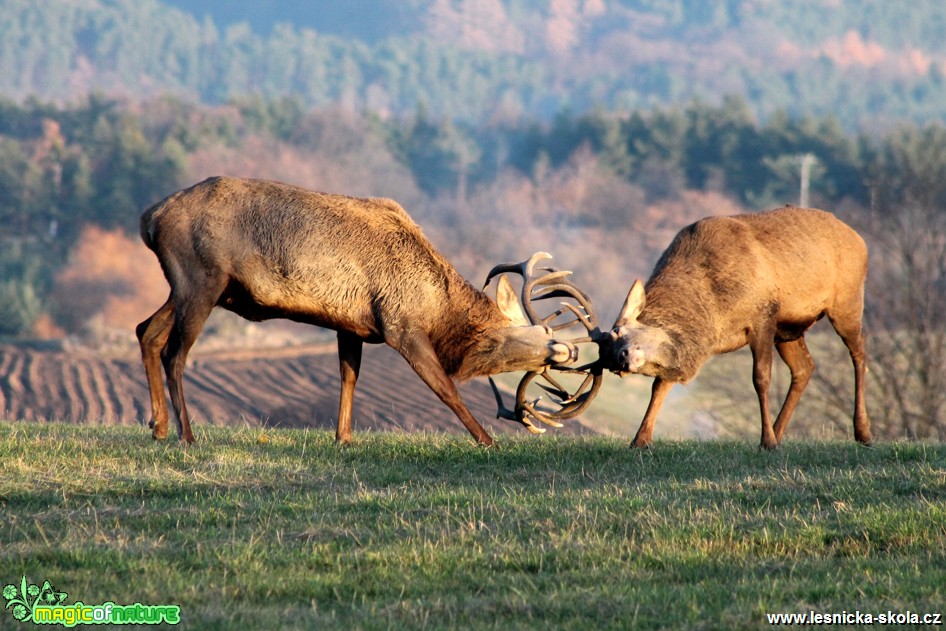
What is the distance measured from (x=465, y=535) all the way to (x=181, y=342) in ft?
14.7

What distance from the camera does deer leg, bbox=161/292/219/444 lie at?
35.8 feet

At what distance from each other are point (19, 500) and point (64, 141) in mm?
80905

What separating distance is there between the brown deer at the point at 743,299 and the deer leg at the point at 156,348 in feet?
13.1

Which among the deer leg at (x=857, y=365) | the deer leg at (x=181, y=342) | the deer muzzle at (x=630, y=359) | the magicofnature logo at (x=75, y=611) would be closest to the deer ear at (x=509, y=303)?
the deer muzzle at (x=630, y=359)

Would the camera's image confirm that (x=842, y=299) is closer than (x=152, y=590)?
No

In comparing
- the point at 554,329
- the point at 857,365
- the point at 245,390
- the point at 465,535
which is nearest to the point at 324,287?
the point at 554,329

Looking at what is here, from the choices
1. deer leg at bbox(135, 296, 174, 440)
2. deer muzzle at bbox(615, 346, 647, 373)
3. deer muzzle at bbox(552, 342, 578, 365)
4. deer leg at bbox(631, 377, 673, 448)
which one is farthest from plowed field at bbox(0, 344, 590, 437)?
deer muzzle at bbox(615, 346, 647, 373)

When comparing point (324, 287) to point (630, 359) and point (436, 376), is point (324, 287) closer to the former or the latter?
Result: point (436, 376)

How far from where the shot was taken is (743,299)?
38.8 ft

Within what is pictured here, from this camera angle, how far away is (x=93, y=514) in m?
7.86

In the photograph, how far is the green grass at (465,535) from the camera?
632 centimetres

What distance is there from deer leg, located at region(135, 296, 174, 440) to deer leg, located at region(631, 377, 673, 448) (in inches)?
170

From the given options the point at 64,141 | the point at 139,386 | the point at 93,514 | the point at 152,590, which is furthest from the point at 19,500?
the point at 64,141

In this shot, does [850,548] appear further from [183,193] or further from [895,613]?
[183,193]
